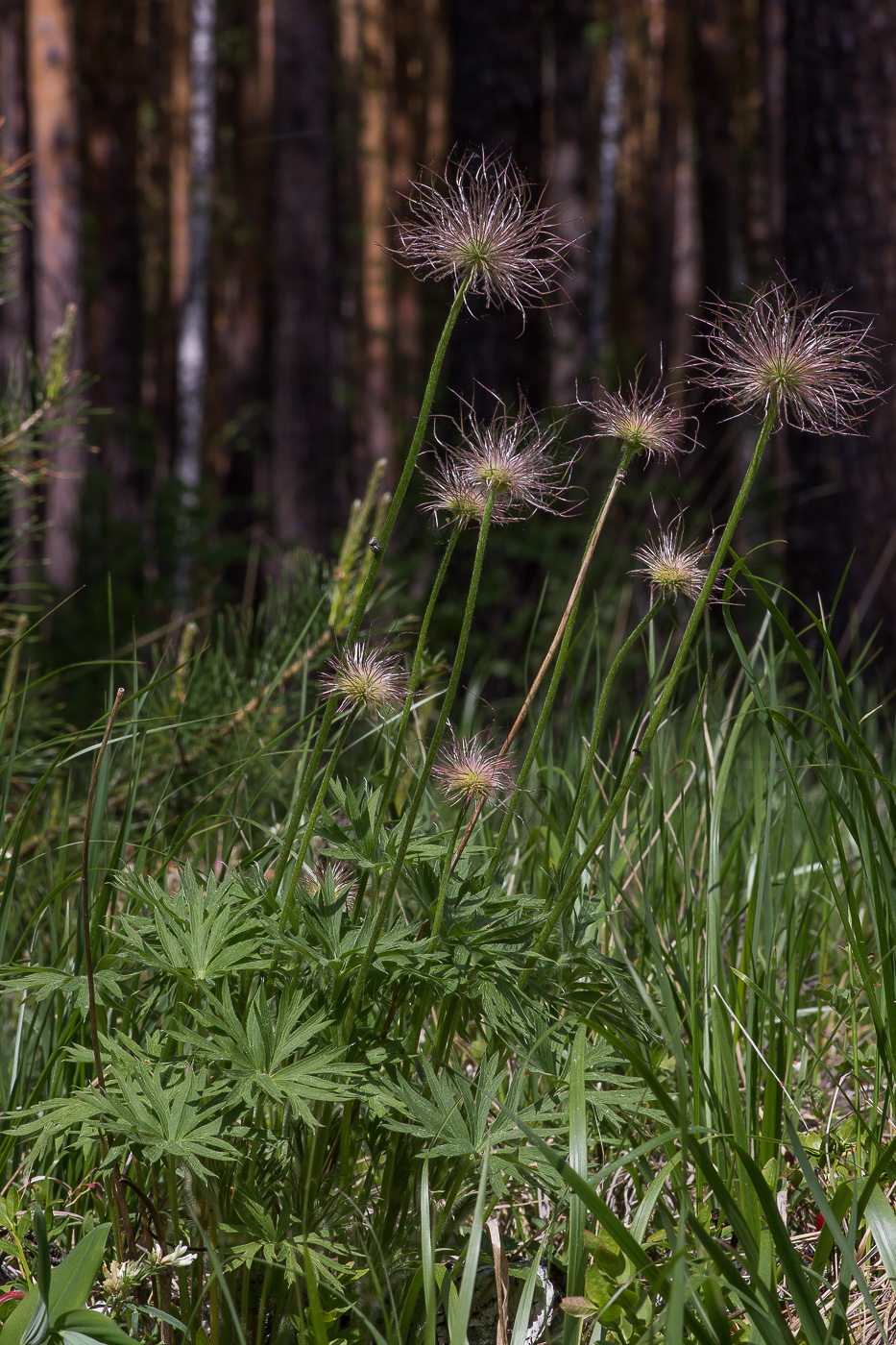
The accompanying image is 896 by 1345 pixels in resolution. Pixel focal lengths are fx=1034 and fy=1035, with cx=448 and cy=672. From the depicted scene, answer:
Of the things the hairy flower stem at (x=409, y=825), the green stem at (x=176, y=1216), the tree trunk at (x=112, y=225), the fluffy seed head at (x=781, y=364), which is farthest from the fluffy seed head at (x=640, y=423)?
the tree trunk at (x=112, y=225)

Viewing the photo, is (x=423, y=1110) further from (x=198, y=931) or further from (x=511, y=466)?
(x=511, y=466)

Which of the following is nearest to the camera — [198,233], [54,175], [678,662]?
[678,662]

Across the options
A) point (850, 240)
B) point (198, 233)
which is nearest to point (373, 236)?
point (198, 233)

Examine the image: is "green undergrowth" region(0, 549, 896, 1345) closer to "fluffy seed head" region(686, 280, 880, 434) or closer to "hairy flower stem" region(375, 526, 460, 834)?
"hairy flower stem" region(375, 526, 460, 834)

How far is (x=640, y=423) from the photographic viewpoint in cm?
101

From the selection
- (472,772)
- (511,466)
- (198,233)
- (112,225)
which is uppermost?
(198,233)

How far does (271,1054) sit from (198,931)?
0.45ft

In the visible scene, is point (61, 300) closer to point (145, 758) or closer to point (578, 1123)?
point (145, 758)

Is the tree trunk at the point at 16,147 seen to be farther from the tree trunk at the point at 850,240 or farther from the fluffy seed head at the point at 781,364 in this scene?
the fluffy seed head at the point at 781,364

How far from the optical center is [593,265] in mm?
15289

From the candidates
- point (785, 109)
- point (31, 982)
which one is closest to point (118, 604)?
point (785, 109)

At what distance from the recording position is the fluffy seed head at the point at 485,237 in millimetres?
965

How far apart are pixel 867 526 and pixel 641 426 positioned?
10.9 ft

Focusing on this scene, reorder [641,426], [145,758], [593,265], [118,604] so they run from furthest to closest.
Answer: [593,265]
[118,604]
[145,758]
[641,426]
